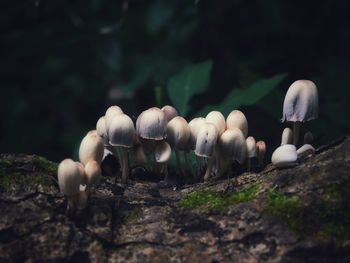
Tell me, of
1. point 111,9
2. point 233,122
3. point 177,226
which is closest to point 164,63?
point 111,9

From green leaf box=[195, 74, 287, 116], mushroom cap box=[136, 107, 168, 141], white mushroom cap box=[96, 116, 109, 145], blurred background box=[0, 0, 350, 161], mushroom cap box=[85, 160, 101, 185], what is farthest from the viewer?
blurred background box=[0, 0, 350, 161]

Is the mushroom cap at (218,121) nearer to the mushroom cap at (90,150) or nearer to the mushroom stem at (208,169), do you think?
the mushroom stem at (208,169)

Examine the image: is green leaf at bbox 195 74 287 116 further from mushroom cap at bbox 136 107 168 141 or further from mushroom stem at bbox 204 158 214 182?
mushroom cap at bbox 136 107 168 141

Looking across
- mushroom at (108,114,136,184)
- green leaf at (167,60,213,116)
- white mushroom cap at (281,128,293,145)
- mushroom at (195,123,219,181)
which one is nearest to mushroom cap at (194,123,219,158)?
mushroom at (195,123,219,181)

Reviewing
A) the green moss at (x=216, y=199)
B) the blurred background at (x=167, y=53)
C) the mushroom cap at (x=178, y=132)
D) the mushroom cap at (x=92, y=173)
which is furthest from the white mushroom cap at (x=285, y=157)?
the blurred background at (x=167, y=53)

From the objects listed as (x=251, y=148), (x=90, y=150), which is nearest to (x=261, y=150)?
(x=251, y=148)

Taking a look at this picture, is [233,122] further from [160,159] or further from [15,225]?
[15,225]

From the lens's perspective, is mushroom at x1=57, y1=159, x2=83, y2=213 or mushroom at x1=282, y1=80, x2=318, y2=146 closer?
mushroom at x1=57, y1=159, x2=83, y2=213
